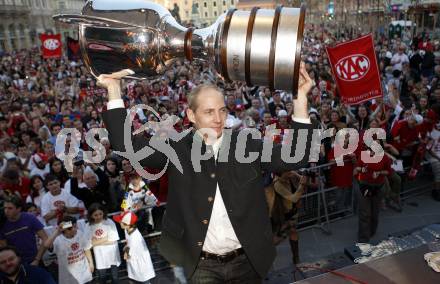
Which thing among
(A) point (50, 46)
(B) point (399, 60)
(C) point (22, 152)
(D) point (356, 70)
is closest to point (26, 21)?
(A) point (50, 46)

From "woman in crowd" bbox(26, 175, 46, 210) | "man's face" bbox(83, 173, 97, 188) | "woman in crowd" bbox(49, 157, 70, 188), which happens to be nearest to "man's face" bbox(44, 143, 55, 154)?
"woman in crowd" bbox(49, 157, 70, 188)

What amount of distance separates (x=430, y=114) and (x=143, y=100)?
690 cm

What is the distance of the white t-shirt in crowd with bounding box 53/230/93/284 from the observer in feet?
15.6

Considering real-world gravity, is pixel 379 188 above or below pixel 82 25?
below

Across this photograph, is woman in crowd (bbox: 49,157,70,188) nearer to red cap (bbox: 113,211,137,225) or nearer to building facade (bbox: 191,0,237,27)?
red cap (bbox: 113,211,137,225)

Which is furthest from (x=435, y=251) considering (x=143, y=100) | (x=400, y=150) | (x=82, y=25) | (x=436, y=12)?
(x=436, y=12)

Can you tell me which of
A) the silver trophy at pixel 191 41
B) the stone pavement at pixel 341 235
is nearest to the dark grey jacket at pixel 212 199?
the silver trophy at pixel 191 41

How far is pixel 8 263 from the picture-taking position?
3.73 metres

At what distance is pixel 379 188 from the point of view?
221 inches

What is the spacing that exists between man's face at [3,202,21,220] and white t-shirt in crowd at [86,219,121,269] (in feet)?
2.70

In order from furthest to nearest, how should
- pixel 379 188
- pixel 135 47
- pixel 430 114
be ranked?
pixel 430 114 < pixel 379 188 < pixel 135 47

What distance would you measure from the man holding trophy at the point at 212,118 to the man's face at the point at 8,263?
2058mm

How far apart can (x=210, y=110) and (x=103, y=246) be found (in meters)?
3.35

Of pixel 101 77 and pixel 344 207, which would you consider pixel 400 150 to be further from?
pixel 101 77
